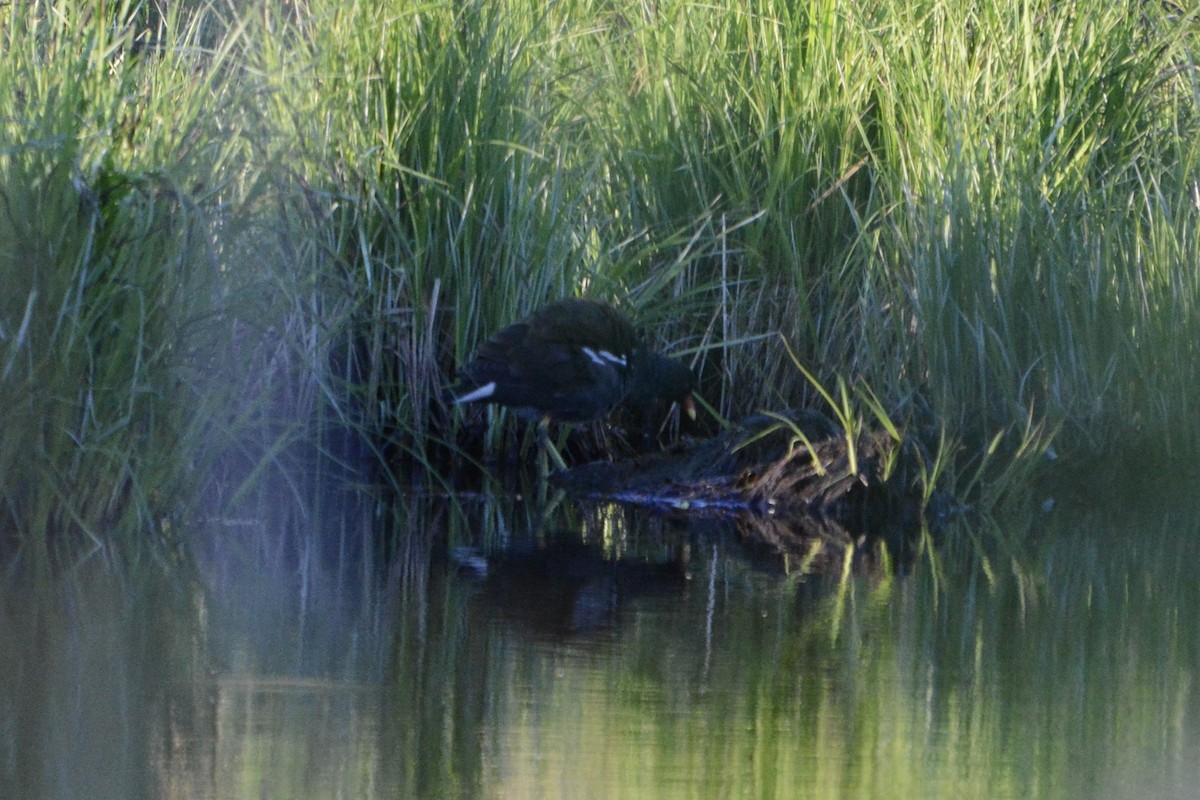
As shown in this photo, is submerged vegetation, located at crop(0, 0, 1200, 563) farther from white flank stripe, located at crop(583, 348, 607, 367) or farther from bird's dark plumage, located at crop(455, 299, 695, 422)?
white flank stripe, located at crop(583, 348, 607, 367)

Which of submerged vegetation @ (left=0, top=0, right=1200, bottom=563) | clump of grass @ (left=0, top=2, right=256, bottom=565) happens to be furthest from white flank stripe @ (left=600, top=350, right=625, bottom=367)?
clump of grass @ (left=0, top=2, right=256, bottom=565)

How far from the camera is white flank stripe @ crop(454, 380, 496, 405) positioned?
4.62 meters

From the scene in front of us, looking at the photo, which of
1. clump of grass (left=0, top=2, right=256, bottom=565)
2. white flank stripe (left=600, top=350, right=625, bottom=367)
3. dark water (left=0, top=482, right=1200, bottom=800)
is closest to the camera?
dark water (left=0, top=482, right=1200, bottom=800)

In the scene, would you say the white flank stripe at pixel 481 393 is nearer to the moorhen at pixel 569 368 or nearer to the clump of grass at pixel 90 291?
the moorhen at pixel 569 368

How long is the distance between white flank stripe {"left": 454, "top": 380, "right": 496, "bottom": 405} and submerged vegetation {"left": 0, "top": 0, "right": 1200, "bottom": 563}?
7.0 inches

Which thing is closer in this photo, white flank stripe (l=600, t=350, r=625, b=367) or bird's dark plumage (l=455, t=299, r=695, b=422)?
bird's dark plumage (l=455, t=299, r=695, b=422)

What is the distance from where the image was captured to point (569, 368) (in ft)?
15.4

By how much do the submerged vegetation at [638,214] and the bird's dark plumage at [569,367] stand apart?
9.8 inches

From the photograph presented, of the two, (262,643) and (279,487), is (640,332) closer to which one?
(279,487)

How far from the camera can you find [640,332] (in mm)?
5477

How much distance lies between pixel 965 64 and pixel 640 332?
1386mm

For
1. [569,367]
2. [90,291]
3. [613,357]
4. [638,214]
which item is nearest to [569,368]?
[569,367]

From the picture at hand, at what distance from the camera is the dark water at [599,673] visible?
6.77ft

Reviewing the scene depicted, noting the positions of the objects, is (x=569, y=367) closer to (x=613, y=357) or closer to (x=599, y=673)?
(x=613, y=357)
